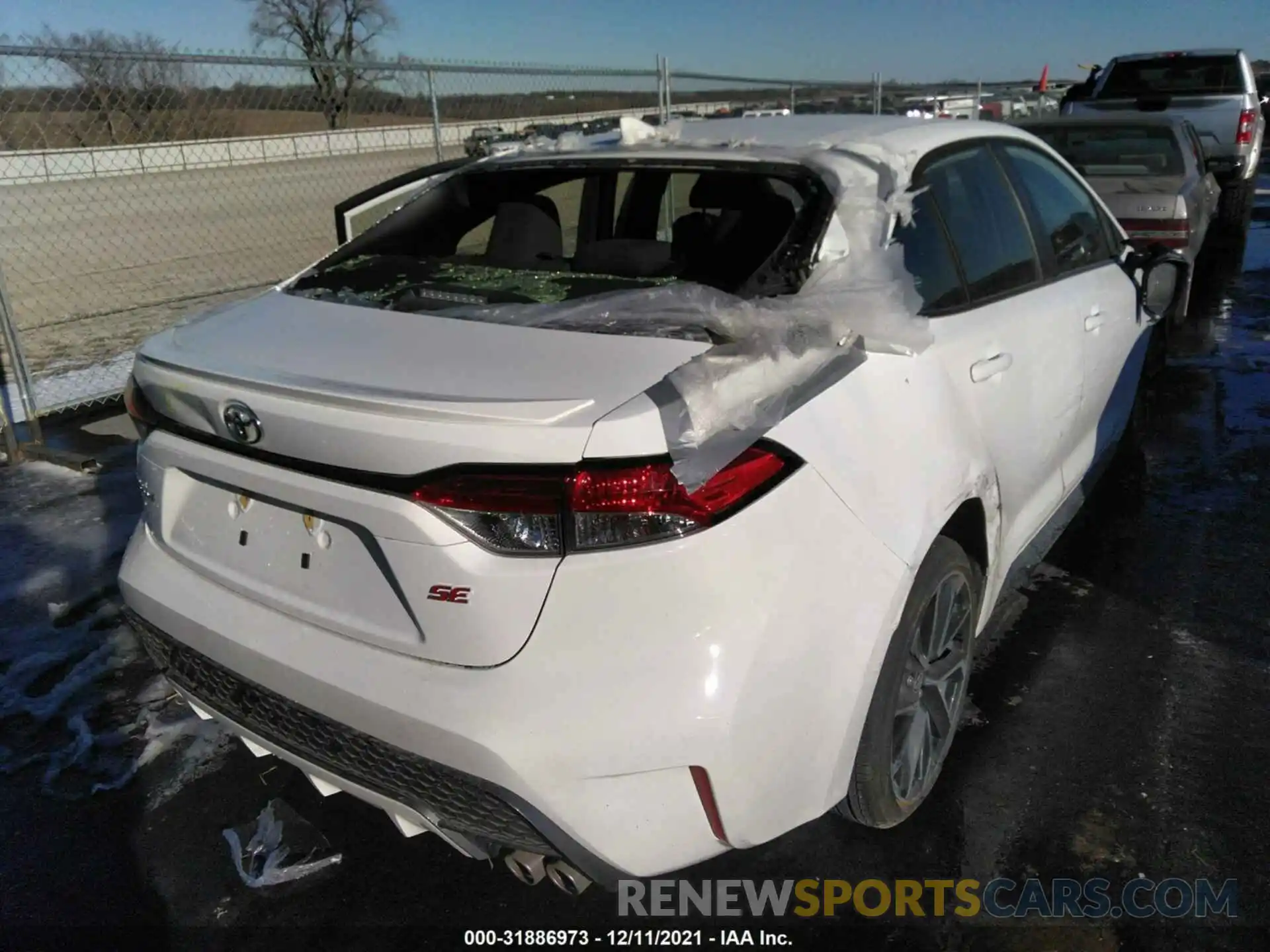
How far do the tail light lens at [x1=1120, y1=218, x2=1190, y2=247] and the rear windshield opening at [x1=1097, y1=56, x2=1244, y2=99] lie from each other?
5794mm

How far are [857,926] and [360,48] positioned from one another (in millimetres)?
39508

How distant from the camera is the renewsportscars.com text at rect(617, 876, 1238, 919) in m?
2.22

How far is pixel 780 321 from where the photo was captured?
1.98m

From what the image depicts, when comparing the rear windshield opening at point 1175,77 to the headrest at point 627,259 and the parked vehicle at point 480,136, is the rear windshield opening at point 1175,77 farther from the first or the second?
the headrest at point 627,259


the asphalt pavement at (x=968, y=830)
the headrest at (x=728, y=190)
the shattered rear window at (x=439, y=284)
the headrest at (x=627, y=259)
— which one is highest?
the headrest at (x=728, y=190)

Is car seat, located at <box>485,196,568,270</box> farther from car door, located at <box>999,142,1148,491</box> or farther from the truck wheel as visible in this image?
the truck wheel

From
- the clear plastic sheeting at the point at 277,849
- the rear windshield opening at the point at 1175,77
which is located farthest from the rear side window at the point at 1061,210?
the rear windshield opening at the point at 1175,77

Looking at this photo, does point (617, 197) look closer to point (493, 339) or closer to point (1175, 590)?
point (493, 339)

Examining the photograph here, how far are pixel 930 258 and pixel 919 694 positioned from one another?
43.5 inches

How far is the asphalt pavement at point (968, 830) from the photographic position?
2.24 metres

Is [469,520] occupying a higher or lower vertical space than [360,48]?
lower

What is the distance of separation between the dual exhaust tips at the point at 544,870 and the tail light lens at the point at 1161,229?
644 cm

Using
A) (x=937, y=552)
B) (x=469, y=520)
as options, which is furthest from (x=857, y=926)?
(x=469, y=520)

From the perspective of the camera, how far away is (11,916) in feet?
7.57
